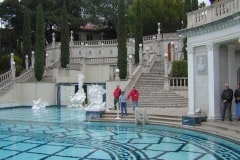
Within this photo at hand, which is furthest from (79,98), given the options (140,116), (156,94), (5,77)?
(140,116)

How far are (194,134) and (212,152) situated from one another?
318 centimetres

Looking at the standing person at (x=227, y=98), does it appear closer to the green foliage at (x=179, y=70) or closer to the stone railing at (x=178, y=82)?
the stone railing at (x=178, y=82)

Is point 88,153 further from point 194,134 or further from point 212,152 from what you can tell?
point 194,134

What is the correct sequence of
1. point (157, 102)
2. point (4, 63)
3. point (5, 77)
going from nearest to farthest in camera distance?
1. point (157, 102)
2. point (5, 77)
3. point (4, 63)

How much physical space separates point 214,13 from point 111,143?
256 inches

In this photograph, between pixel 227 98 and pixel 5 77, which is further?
pixel 5 77

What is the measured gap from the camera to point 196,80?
1570 centimetres

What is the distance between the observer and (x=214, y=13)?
14.6 m

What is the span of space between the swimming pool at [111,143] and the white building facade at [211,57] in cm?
175

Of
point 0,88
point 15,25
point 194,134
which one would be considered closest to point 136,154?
point 194,134

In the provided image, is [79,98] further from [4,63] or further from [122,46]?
[4,63]

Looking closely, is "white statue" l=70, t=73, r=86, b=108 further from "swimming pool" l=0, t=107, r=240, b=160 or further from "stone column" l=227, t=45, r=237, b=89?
"stone column" l=227, t=45, r=237, b=89

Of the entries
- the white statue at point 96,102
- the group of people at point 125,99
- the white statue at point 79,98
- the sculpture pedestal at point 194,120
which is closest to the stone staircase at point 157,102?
the group of people at point 125,99

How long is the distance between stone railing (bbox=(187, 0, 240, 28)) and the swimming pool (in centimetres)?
443
